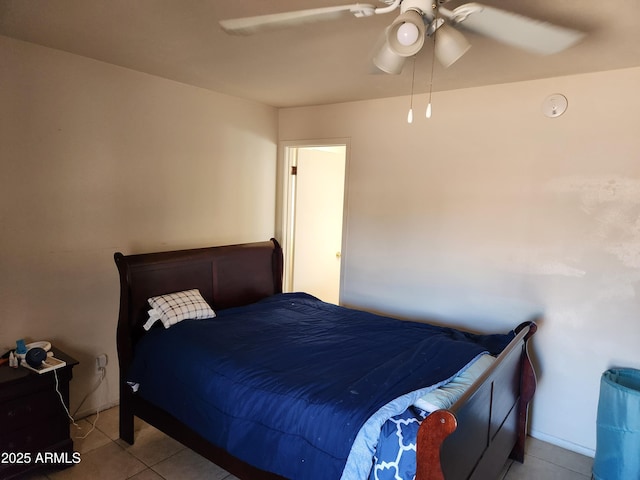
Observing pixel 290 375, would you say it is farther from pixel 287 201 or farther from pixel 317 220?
pixel 317 220

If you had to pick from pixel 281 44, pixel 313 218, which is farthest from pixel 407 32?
pixel 313 218

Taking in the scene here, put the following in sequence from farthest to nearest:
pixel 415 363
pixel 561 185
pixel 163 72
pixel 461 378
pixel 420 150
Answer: pixel 420 150 < pixel 163 72 < pixel 561 185 < pixel 415 363 < pixel 461 378

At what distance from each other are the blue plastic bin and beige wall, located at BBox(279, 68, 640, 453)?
35 cm

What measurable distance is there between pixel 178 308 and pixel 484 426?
187 centimetres

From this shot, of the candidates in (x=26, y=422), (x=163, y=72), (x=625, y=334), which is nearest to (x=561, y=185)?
(x=625, y=334)

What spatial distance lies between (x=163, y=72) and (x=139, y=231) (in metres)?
1.15

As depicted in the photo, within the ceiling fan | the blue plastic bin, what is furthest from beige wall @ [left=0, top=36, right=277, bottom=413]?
the blue plastic bin

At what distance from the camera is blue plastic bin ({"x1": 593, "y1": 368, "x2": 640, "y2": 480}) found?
2.20m

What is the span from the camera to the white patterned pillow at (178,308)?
2562mm

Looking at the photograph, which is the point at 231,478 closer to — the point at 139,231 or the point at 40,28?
the point at 139,231

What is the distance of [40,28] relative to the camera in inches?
85.4

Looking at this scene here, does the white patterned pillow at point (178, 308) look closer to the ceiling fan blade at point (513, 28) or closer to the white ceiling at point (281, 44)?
the white ceiling at point (281, 44)

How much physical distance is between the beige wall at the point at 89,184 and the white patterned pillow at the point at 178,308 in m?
0.55

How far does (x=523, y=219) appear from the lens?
285 cm
